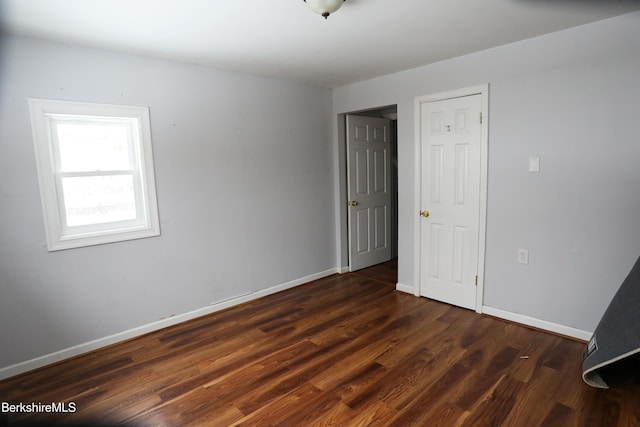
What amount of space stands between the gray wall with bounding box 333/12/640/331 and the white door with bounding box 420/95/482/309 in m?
0.15

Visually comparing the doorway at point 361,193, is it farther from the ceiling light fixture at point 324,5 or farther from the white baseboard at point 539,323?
the ceiling light fixture at point 324,5

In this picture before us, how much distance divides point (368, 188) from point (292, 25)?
2.60 metres

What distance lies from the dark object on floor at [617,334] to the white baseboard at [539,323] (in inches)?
21.1

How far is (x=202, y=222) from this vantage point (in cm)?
332

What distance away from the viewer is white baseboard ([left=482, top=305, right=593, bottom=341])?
2.71m

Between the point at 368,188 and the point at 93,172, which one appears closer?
the point at 93,172

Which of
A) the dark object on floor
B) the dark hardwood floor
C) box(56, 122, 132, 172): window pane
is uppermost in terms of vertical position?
box(56, 122, 132, 172): window pane

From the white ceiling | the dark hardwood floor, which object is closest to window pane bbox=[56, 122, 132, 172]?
the white ceiling

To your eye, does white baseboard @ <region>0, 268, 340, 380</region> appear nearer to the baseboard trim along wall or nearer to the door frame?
the door frame

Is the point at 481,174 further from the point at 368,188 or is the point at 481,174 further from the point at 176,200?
the point at 176,200

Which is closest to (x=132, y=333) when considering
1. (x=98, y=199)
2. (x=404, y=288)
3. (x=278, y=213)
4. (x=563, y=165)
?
(x=98, y=199)

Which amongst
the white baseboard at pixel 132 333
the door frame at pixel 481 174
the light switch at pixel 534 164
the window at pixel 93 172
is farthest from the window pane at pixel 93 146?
the light switch at pixel 534 164

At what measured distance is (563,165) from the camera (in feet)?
8.76

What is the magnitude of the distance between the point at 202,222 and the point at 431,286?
94.7 inches
